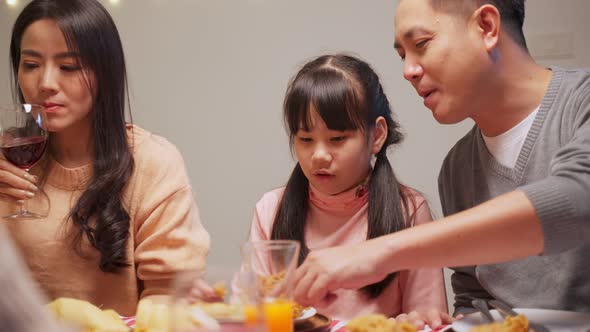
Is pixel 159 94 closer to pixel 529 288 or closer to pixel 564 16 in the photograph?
pixel 564 16

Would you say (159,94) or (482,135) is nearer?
(482,135)

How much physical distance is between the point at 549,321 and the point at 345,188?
0.85 meters

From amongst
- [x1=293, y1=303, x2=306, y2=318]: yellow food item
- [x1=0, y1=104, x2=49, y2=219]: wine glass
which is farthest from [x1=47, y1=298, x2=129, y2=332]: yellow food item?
[x1=0, y1=104, x2=49, y2=219]: wine glass

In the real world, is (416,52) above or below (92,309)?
above

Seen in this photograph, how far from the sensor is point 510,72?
55.2 inches

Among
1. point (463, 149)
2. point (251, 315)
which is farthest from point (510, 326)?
point (463, 149)

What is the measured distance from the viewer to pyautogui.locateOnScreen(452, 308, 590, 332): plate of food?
0.94 metres

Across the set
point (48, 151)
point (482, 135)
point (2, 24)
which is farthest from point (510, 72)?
point (2, 24)

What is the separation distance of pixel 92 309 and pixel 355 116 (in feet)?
3.14

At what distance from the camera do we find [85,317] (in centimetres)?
97

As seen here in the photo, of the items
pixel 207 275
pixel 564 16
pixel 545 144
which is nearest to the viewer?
pixel 207 275

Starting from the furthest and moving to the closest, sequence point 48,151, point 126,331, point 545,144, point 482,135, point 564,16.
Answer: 1. point 564,16
2. point 48,151
3. point 482,135
4. point 545,144
5. point 126,331

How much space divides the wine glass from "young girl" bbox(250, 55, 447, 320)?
66 centimetres

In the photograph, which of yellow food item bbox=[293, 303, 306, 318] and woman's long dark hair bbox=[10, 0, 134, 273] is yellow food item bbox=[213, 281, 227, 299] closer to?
yellow food item bbox=[293, 303, 306, 318]
